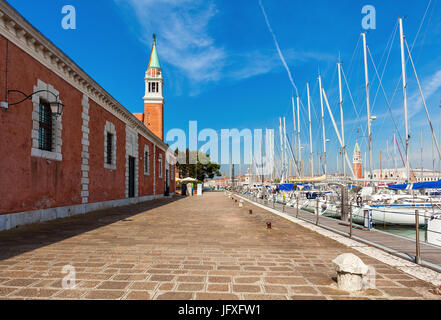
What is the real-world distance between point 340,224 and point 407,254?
4.57 metres

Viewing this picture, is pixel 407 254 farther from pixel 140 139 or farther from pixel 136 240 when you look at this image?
pixel 140 139

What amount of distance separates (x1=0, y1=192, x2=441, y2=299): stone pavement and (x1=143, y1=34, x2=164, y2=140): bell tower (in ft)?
103

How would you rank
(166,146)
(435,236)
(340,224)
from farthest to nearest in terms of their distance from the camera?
(166,146), (435,236), (340,224)

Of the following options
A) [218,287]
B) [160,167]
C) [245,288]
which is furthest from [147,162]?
[245,288]

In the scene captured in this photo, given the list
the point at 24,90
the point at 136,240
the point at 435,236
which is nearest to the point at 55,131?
the point at 24,90

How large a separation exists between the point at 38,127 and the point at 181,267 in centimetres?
848

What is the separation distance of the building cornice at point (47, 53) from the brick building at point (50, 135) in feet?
0.09

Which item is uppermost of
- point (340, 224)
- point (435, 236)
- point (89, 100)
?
point (89, 100)

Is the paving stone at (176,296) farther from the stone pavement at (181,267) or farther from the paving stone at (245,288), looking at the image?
the paving stone at (245,288)

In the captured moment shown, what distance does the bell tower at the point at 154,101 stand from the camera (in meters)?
37.9

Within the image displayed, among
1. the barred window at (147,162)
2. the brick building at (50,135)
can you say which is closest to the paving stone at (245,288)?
the brick building at (50,135)

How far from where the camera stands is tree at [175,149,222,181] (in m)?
62.2

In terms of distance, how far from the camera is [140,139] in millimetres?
23625

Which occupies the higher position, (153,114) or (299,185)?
(153,114)
